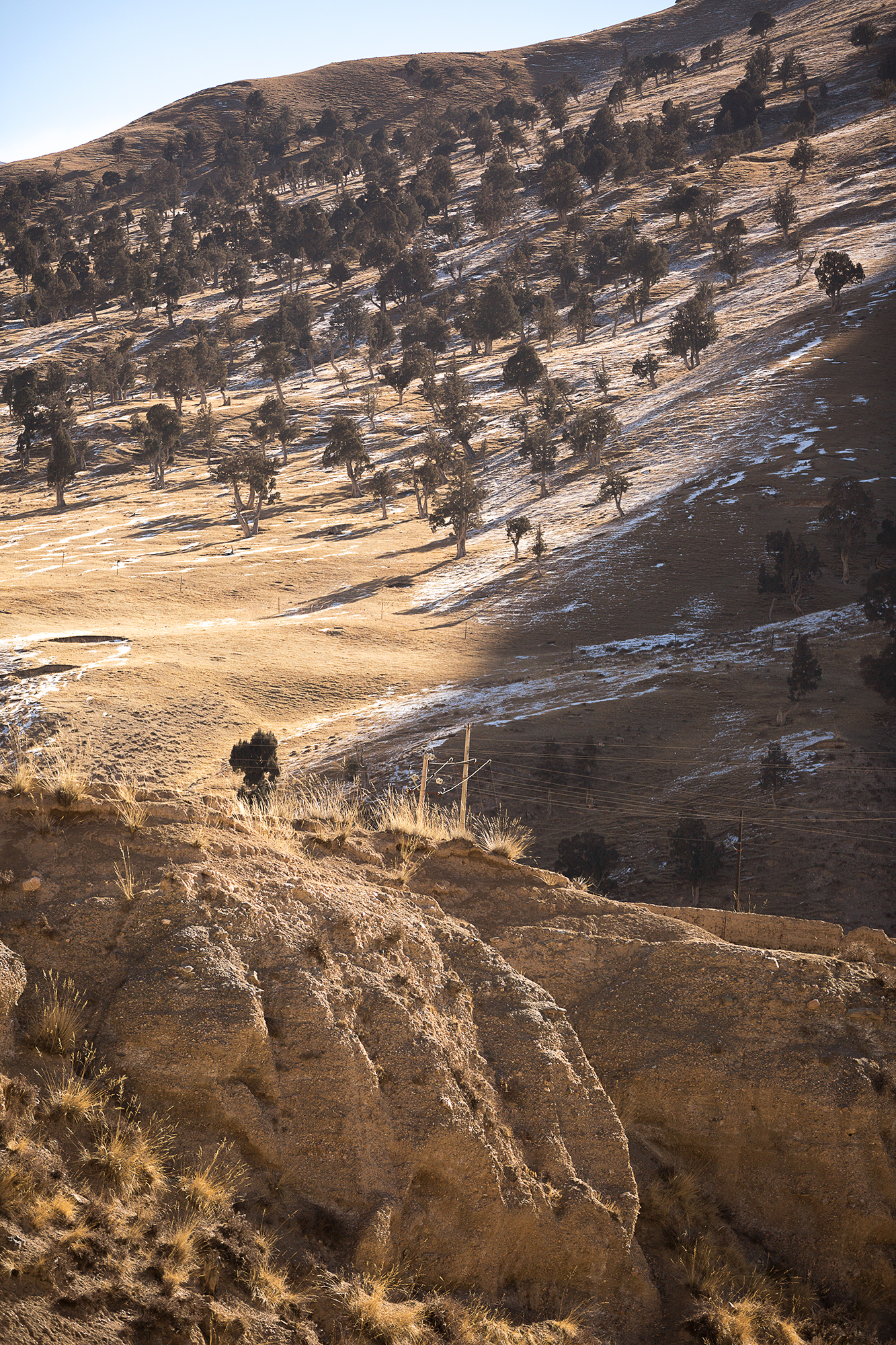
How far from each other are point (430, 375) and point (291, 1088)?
100877 mm

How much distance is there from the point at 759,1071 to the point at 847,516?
50.8 m

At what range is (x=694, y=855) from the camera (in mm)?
24500

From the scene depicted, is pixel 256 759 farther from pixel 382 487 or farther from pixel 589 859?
pixel 382 487

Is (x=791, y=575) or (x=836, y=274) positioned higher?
(x=836, y=274)

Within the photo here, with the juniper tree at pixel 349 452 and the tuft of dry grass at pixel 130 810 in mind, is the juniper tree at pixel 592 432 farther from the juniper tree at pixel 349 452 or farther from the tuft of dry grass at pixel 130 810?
the tuft of dry grass at pixel 130 810

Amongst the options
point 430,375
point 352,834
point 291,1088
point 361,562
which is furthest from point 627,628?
point 430,375

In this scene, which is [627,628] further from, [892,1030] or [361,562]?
[892,1030]

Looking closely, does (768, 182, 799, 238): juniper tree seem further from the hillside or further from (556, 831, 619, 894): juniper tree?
(556, 831, 619, 894): juniper tree

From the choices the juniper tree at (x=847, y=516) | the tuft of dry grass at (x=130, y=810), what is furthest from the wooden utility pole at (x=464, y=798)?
the juniper tree at (x=847, y=516)

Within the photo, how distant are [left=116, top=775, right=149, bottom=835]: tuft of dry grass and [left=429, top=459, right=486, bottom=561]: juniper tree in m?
59.5

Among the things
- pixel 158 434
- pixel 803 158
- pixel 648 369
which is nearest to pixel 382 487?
pixel 158 434

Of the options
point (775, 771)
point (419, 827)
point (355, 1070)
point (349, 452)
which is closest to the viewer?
point (355, 1070)

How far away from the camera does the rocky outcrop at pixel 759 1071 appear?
7738 millimetres

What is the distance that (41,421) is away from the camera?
94000mm
